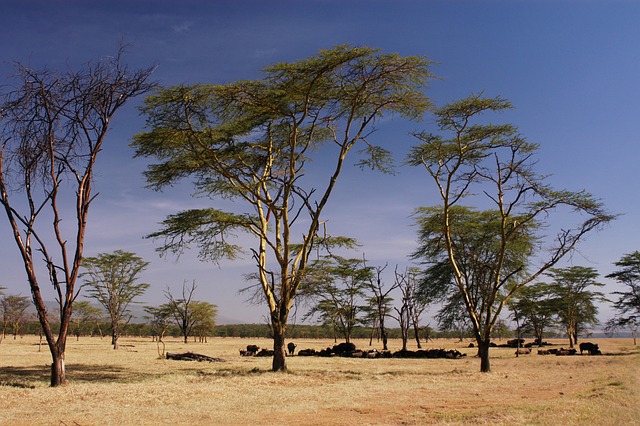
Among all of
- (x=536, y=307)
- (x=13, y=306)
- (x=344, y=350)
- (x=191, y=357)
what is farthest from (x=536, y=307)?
(x=13, y=306)

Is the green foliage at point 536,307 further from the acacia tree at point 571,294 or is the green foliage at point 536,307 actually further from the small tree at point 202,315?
the small tree at point 202,315

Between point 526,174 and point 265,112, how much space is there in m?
10.9

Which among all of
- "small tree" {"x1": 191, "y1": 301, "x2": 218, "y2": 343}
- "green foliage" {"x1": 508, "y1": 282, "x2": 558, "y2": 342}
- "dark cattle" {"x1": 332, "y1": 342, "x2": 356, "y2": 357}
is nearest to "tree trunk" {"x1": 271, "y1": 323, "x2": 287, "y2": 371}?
"dark cattle" {"x1": 332, "y1": 342, "x2": 356, "y2": 357}

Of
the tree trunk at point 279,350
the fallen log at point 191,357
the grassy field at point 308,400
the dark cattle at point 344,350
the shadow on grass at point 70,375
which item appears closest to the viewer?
the grassy field at point 308,400

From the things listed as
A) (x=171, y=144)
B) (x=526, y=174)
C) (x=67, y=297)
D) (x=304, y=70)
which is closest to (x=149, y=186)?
(x=171, y=144)

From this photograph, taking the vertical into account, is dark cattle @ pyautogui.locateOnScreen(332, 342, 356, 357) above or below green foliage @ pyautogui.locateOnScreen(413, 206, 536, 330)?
below

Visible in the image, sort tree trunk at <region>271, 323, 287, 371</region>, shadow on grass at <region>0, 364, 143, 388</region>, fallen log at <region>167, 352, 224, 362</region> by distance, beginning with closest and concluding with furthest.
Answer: shadow on grass at <region>0, 364, 143, 388</region>, tree trunk at <region>271, 323, 287, 371</region>, fallen log at <region>167, 352, 224, 362</region>

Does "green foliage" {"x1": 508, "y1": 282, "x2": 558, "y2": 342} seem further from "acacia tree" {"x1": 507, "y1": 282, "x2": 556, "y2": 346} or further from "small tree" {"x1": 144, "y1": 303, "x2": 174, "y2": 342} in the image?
"small tree" {"x1": 144, "y1": 303, "x2": 174, "y2": 342}

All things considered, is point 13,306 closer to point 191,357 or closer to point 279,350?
point 191,357

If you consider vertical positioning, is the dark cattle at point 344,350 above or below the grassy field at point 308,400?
below

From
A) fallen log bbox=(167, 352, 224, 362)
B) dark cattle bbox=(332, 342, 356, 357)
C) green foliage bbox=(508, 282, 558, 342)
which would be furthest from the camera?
green foliage bbox=(508, 282, 558, 342)

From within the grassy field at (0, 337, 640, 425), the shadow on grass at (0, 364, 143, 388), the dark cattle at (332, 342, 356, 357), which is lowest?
the dark cattle at (332, 342, 356, 357)

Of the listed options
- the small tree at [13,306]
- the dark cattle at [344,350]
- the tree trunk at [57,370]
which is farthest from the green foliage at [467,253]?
the small tree at [13,306]

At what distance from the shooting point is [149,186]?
19.5 m
